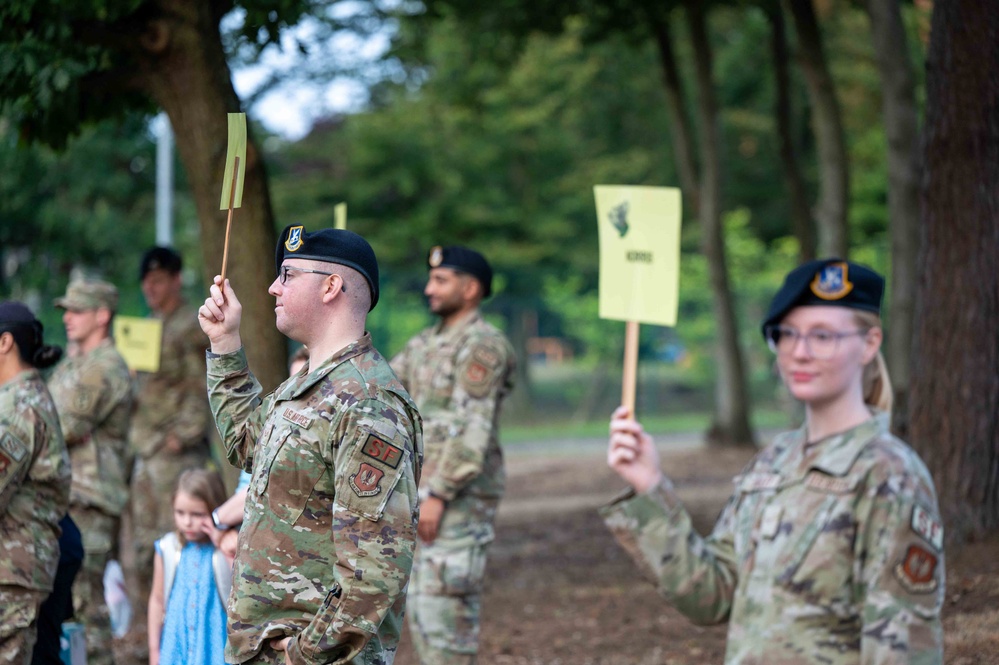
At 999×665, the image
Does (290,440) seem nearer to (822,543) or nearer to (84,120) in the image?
(822,543)

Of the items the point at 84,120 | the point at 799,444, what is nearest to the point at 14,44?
the point at 84,120

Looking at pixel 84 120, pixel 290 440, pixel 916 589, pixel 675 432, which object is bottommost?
pixel 675 432

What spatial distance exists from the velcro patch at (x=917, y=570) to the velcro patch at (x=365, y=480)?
1.38 meters

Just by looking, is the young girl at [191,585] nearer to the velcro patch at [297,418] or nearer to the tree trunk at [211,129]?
the tree trunk at [211,129]

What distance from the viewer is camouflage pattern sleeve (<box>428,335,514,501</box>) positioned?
20.6 feet

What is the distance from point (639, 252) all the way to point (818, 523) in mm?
829

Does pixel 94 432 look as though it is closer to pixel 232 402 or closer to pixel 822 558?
pixel 232 402

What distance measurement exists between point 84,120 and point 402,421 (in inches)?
184

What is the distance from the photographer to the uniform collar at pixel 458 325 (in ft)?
21.8

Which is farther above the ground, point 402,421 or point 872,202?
point 872,202

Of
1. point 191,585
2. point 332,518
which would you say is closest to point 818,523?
point 332,518

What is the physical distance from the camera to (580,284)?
27.5 m

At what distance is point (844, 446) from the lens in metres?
3.12

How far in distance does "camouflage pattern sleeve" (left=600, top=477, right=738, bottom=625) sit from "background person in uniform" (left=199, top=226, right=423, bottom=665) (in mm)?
717
